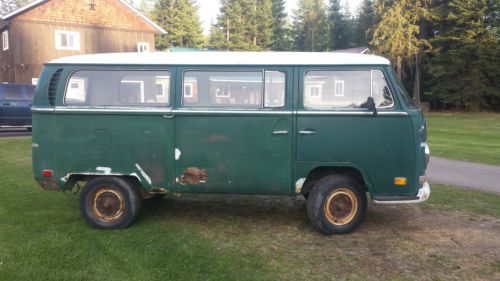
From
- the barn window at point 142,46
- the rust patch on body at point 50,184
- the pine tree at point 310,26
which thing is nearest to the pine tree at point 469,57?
the barn window at point 142,46

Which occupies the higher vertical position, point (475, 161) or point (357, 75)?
point (357, 75)

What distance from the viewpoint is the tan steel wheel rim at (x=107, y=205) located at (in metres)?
6.09

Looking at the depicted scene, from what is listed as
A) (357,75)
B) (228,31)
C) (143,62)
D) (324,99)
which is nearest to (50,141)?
(143,62)

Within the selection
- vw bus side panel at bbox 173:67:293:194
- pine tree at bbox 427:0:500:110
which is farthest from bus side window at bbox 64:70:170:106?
pine tree at bbox 427:0:500:110

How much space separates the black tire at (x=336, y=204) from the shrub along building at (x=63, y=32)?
1147 inches

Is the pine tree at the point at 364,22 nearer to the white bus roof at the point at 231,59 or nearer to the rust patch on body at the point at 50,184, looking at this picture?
the white bus roof at the point at 231,59

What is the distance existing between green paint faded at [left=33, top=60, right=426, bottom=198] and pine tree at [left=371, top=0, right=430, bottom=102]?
3855cm

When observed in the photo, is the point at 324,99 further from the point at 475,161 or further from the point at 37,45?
the point at 37,45

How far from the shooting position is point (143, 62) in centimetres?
590

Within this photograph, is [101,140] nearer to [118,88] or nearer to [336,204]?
[118,88]

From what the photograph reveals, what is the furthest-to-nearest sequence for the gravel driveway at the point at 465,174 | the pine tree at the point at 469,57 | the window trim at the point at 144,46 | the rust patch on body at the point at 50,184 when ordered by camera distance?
1. the pine tree at the point at 469,57
2. the window trim at the point at 144,46
3. the gravel driveway at the point at 465,174
4. the rust patch on body at the point at 50,184

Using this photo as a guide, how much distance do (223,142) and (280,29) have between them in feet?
223

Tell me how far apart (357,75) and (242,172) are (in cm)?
197

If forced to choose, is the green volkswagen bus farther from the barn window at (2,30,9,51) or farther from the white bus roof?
the barn window at (2,30,9,51)
